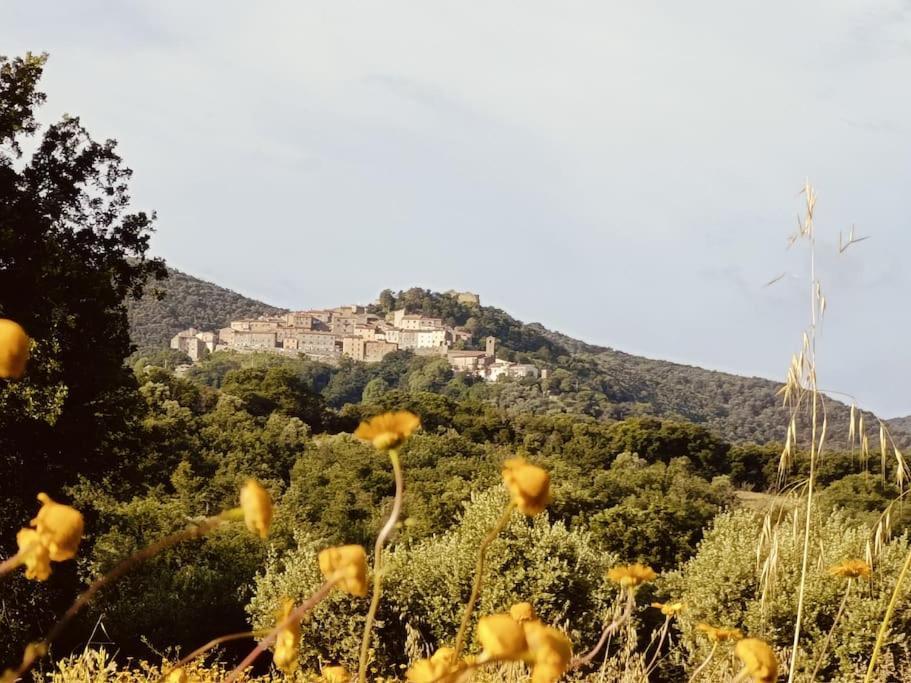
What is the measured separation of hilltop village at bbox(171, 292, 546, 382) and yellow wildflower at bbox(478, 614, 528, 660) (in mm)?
73591

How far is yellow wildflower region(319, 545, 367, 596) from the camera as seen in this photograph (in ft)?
3.61

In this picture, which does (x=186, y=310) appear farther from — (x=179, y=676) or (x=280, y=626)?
(x=280, y=626)

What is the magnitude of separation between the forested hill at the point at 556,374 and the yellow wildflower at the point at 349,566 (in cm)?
5303

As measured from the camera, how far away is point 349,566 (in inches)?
44.0

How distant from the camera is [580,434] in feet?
118

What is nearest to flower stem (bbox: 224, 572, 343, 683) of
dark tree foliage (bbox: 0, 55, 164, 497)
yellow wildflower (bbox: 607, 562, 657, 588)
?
yellow wildflower (bbox: 607, 562, 657, 588)

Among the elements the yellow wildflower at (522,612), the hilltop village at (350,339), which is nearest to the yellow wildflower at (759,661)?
the yellow wildflower at (522,612)

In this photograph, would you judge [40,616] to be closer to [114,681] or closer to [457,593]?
[457,593]

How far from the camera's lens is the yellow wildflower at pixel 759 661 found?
139 cm

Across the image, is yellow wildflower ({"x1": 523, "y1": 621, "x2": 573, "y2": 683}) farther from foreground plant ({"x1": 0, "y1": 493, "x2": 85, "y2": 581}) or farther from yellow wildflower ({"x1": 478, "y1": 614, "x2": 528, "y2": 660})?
foreground plant ({"x1": 0, "y1": 493, "x2": 85, "y2": 581})

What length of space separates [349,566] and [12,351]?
427 mm

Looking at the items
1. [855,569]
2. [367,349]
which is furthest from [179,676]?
[367,349]

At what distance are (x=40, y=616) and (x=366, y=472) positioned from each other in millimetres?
14429

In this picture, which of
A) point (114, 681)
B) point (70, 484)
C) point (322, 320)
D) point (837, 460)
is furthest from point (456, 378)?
point (114, 681)
